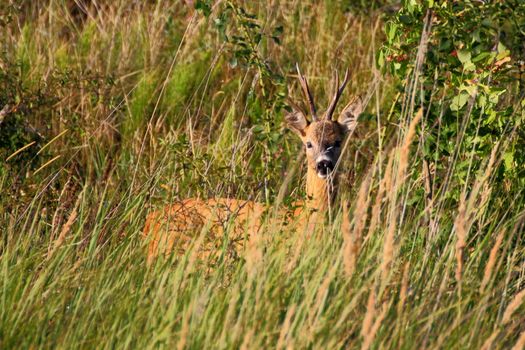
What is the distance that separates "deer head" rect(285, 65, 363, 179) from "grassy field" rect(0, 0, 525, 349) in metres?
0.15

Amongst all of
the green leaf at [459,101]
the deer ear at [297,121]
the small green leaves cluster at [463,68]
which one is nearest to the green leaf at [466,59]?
the small green leaves cluster at [463,68]

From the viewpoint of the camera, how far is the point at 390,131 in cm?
688

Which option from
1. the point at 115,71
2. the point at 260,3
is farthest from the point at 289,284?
the point at 260,3

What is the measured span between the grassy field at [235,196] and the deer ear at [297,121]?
5.3 inches

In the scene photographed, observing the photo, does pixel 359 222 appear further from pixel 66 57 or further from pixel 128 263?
pixel 66 57

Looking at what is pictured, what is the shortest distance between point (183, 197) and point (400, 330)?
8.13 ft

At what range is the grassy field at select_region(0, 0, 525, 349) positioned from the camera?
3342 millimetres

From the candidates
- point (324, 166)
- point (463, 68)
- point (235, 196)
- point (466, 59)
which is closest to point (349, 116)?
point (324, 166)

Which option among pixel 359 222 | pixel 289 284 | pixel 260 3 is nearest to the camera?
pixel 359 222

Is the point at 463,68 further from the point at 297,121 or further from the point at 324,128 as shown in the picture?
the point at 297,121

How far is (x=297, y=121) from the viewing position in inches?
259

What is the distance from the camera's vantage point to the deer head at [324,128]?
247 inches

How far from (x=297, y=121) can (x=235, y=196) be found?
1.36 meters

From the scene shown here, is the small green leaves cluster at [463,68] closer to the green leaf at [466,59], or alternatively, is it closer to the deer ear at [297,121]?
the green leaf at [466,59]
